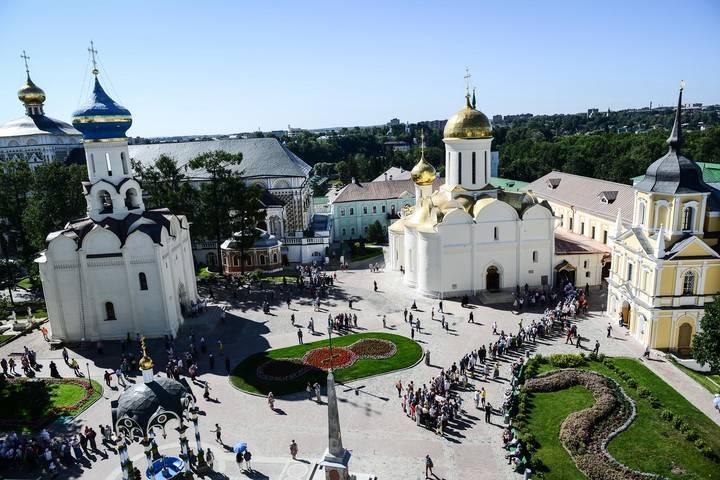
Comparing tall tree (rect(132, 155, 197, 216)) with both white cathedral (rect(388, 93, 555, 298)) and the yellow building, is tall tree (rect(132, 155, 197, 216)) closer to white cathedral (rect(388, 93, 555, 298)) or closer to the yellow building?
white cathedral (rect(388, 93, 555, 298))

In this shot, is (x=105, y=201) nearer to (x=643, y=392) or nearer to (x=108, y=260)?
(x=108, y=260)

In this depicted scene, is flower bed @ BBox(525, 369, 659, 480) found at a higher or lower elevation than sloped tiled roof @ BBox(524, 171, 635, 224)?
lower

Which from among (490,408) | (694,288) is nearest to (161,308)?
(490,408)

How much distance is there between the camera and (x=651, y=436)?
16.2 meters

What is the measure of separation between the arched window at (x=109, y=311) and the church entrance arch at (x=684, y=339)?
1050 inches

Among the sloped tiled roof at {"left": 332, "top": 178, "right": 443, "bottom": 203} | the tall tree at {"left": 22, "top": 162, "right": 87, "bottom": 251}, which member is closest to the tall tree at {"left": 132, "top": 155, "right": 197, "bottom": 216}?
the tall tree at {"left": 22, "top": 162, "right": 87, "bottom": 251}

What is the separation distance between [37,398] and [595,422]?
20.9 metres

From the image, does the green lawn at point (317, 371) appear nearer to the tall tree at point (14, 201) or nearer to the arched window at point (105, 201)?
the arched window at point (105, 201)

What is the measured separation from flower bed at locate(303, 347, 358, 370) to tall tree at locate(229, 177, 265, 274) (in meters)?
14.5

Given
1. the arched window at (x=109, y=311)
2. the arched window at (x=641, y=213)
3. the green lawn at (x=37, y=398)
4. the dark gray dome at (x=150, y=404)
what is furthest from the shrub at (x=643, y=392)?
the arched window at (x=109, y=311)

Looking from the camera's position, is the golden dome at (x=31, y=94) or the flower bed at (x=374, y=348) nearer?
the flower bed at (x=374, y=348)

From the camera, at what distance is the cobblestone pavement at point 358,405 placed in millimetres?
15680

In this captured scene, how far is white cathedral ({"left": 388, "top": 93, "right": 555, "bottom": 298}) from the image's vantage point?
30.4 m

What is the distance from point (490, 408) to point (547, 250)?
16.1 meters
